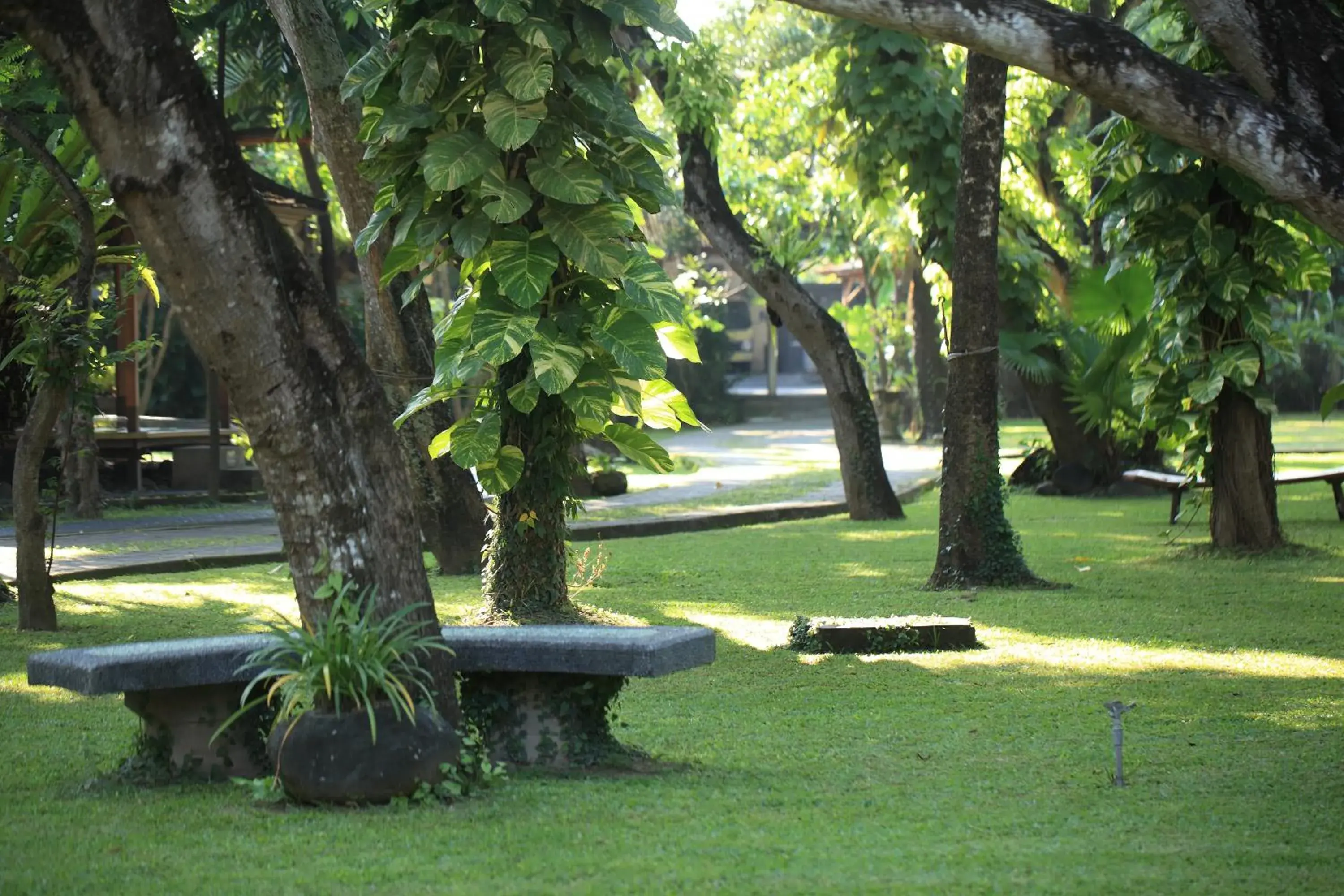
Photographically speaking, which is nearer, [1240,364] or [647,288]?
[647,288]

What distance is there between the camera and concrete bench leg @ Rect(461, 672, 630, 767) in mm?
5742

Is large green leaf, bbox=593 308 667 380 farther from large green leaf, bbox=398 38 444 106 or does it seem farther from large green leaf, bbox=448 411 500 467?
large green leaf, bbox=398 38 444 106

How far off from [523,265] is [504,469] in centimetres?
114

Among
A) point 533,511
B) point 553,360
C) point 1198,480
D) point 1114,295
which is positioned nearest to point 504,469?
point 533,511

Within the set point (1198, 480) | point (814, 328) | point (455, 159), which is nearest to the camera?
point (455, 159)

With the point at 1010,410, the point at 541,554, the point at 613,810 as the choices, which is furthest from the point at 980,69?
the point at 1010,410

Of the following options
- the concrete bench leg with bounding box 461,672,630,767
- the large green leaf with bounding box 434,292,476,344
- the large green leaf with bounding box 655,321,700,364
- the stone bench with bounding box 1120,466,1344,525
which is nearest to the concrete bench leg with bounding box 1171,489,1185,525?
the stone bench with bounding box 1120,466,1344,525

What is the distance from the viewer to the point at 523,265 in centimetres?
796

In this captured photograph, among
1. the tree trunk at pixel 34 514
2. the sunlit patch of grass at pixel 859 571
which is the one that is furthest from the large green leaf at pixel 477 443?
the sunlit patch of grass at pixel 859 571

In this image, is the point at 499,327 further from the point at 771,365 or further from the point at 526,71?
the point at 771,365

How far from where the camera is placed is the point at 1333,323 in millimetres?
37375

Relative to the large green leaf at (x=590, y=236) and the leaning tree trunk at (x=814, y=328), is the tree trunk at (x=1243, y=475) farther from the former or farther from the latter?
the large green leaf at (x=590, y=236)

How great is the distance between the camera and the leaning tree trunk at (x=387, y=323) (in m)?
9.94

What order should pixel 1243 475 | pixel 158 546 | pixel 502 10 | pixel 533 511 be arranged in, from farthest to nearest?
pixel 158 546
pixel 1243 475
pixel 533 511
pixel 502 10
